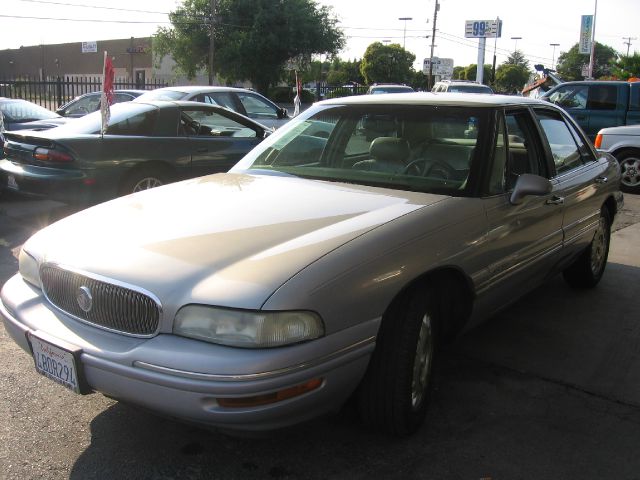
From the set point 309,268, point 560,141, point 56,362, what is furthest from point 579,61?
point 56,362

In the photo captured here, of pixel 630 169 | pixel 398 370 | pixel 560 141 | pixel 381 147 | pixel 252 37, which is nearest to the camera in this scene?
pixel 398 370

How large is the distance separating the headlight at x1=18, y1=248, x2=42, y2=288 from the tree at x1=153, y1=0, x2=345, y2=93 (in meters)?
33.9

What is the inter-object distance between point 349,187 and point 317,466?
1.48 meters

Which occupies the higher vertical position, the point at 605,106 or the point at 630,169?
the point at 605,106

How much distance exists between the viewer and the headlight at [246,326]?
232 cm

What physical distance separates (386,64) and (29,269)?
5722 centimetres

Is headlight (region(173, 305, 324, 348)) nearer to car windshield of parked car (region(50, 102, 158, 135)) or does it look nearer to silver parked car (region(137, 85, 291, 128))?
car windshield of parked car (region(50, 102, 158, 135))

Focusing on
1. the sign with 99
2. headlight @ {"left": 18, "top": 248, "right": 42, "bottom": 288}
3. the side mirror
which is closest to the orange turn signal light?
headlight @ {"left": 18, "top": 248, "right": 42, "bottom": 288}

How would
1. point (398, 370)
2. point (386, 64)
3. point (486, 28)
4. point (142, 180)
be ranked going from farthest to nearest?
point (386, 64)
point (486, 28)
point (142, 180)
point (398, 370)

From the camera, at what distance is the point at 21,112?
35.2 ft

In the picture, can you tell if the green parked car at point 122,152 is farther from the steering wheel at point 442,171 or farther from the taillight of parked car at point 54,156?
the steering wheel at point 442,171

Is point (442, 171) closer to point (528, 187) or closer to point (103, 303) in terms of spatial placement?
point (528, 187)

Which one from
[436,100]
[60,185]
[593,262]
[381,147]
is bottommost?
[593,262]

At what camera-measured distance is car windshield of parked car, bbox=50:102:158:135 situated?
7.27 m
